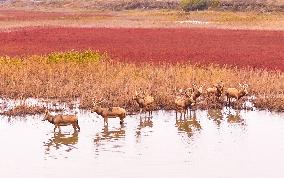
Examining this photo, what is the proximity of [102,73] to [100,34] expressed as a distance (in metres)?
31.8

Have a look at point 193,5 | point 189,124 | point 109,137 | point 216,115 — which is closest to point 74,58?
point 216,115

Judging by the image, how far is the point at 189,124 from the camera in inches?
808

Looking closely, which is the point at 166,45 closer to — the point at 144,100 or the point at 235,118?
the point at 235,118

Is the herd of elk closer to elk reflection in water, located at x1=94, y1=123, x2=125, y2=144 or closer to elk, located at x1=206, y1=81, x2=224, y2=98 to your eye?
elk, located at x1=206, y1=81, x2=224, y2=98

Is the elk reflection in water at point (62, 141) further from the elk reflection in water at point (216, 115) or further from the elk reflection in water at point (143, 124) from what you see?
the elk reflection in water at point (216, 115)

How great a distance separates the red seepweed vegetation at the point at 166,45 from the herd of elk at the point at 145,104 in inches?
376

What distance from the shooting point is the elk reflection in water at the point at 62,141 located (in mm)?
17094

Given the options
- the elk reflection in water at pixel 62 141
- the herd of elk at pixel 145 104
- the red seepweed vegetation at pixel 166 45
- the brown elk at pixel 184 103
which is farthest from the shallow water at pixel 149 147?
the red seepweed vegetation at pixel 166 45

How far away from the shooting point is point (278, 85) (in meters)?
25.4

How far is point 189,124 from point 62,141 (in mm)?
4699

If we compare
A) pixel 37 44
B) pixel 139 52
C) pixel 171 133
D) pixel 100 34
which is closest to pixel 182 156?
pixel 171 133

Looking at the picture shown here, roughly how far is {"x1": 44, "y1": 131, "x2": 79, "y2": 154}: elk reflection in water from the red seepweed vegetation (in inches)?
630

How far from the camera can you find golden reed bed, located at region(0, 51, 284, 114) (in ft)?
75.9

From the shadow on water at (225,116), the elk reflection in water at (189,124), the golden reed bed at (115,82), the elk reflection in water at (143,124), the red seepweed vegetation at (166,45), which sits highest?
the golden reed bed at (115,82)
